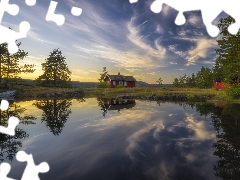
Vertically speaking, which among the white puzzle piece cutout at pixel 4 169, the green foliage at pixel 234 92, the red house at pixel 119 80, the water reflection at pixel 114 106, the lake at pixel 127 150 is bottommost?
the lake at pixel 127 150

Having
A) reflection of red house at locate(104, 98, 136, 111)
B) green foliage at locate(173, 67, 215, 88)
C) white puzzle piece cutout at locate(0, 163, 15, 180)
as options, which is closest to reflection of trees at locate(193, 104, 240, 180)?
white puzzle piece cutout at locate(0, 163, 15, 180)

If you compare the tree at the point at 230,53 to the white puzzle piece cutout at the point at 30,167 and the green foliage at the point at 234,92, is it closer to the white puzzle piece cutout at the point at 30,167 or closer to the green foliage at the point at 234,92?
the green foliage at the point at 234,92

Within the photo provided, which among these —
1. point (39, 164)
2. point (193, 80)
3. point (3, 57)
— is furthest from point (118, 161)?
point (193, 80)

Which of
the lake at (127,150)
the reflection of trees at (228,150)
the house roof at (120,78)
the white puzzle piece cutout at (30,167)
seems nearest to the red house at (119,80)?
the house roof at (120,78)

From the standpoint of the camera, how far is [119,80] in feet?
A: 214

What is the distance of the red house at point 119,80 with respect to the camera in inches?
2539

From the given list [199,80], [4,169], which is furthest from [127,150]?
[199,80]

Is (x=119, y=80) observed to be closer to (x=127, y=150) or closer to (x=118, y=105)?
(x=118, y=105)

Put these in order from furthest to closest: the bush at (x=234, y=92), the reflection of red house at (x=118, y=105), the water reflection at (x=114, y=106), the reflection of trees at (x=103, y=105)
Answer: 1. the bush at (x=234, y=92)
2. the reflection of red house at (x=118, y=105)
3. the water reflection at (x=114, y=106)
4. the reflection of trees at (x=103, y=105)

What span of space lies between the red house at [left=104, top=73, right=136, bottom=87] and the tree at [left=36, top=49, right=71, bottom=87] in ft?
50.7

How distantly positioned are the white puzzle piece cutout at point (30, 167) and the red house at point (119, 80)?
186 feet

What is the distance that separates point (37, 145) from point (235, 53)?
3135cm

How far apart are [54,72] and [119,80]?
22.6 meters

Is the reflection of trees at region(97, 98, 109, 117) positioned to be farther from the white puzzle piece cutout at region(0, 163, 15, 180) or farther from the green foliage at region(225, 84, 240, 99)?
the green foliage at region(225, 84, 240, 99)
